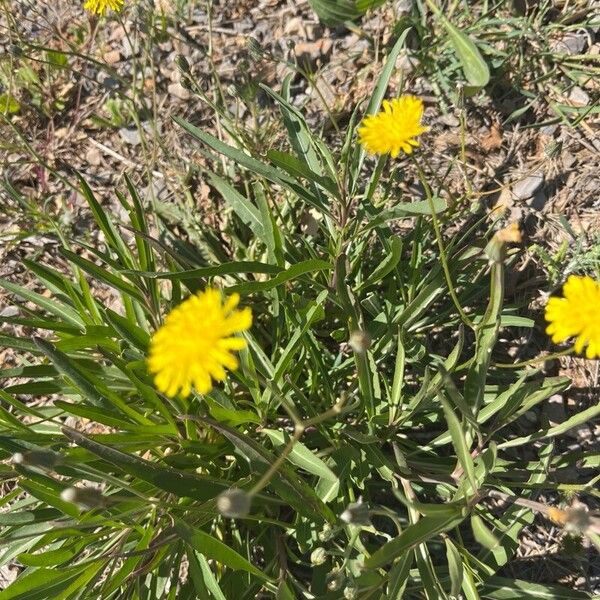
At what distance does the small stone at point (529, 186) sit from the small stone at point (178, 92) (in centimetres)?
190

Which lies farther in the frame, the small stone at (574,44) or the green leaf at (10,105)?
the green leaf at (10,105)

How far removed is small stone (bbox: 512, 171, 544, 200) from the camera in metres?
2.92

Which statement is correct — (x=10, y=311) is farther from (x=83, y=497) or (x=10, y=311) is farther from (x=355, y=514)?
(x=355, y=514)

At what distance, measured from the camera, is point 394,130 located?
6.08ft

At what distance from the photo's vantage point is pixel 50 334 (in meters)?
3.22

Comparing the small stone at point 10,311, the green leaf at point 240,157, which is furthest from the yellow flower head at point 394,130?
the small stone at point 10,311

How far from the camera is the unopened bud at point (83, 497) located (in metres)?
1.52

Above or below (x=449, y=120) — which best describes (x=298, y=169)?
above

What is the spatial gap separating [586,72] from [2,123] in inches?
127

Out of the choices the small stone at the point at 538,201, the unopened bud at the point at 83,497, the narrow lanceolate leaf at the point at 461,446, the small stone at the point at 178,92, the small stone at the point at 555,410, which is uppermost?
the small stone at the point at 178,92

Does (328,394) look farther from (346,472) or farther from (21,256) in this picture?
(21,256)

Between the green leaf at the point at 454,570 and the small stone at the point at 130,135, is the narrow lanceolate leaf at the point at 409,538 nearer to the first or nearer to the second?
Answer: the green leaf at the point at 454,570

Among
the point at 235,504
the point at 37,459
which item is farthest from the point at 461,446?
the point at 37,459

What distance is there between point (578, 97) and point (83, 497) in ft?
9.40
